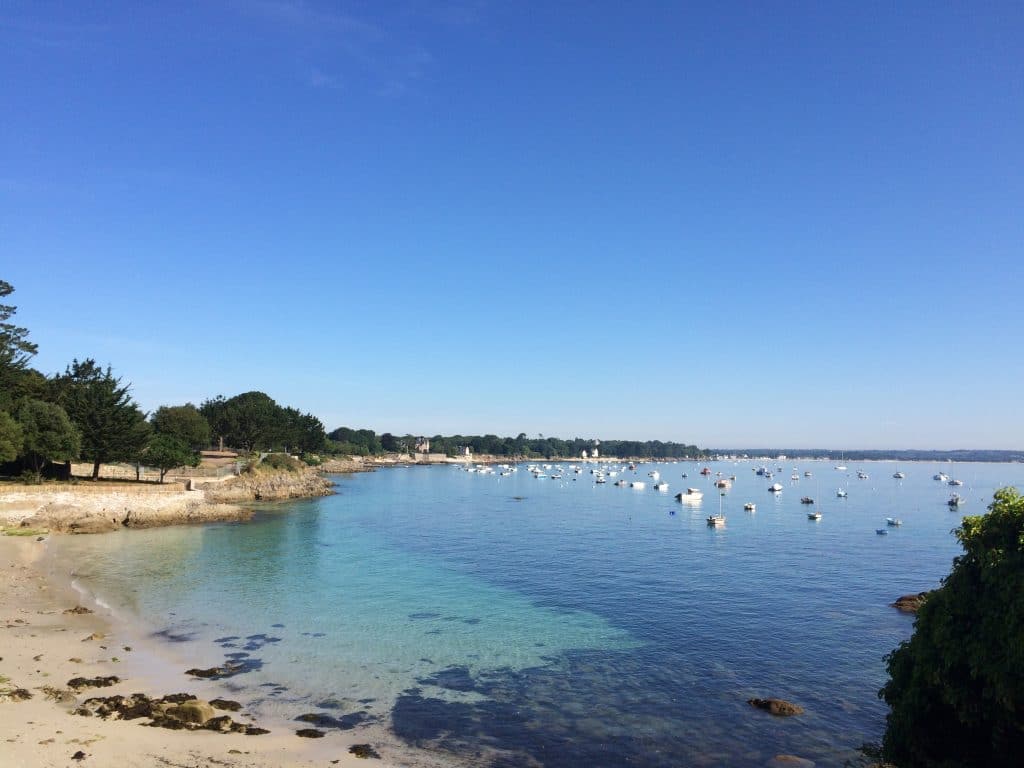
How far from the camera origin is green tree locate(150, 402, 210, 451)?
351 ft

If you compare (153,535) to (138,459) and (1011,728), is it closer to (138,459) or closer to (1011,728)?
(138,459)

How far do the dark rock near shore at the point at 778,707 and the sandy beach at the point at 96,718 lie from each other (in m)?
Answer: 14.1

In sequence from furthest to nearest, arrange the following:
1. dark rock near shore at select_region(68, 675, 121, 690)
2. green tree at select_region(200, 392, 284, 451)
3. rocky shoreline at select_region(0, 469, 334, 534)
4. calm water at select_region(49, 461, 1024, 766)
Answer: green tree at select_region(200, 392, 284, 451), rocky shoreline at select_region(0, 469, 334, 534), dark rock near shore at select_region(68, 675, 121, 690), calm water at select_region(49, 461, 1024, 766)

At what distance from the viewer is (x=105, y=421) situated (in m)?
71.4

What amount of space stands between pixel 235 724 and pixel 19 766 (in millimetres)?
5910

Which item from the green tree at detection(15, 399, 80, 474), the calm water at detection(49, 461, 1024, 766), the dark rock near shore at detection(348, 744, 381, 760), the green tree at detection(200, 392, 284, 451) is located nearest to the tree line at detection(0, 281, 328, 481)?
the green tree at detection(15, 399, 80, 474)

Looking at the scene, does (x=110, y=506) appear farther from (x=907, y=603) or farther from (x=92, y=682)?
(x=907, y=603)

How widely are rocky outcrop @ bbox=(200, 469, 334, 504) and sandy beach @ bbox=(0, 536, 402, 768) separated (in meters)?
57.5

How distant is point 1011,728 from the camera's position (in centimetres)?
1372

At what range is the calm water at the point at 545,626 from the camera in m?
21.2

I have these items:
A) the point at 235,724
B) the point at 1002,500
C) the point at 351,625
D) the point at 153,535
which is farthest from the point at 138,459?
the point at 1002,500

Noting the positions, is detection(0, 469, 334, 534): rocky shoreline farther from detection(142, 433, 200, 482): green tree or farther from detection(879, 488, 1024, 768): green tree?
detection(879, 488, 1024, 768): green tree

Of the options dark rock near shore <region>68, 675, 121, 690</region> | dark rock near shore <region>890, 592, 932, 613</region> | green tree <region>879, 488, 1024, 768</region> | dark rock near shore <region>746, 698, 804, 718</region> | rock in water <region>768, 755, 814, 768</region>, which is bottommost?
dark rock near shore <region>890, 592, 932, 613</region>

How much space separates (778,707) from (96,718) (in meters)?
23.0
